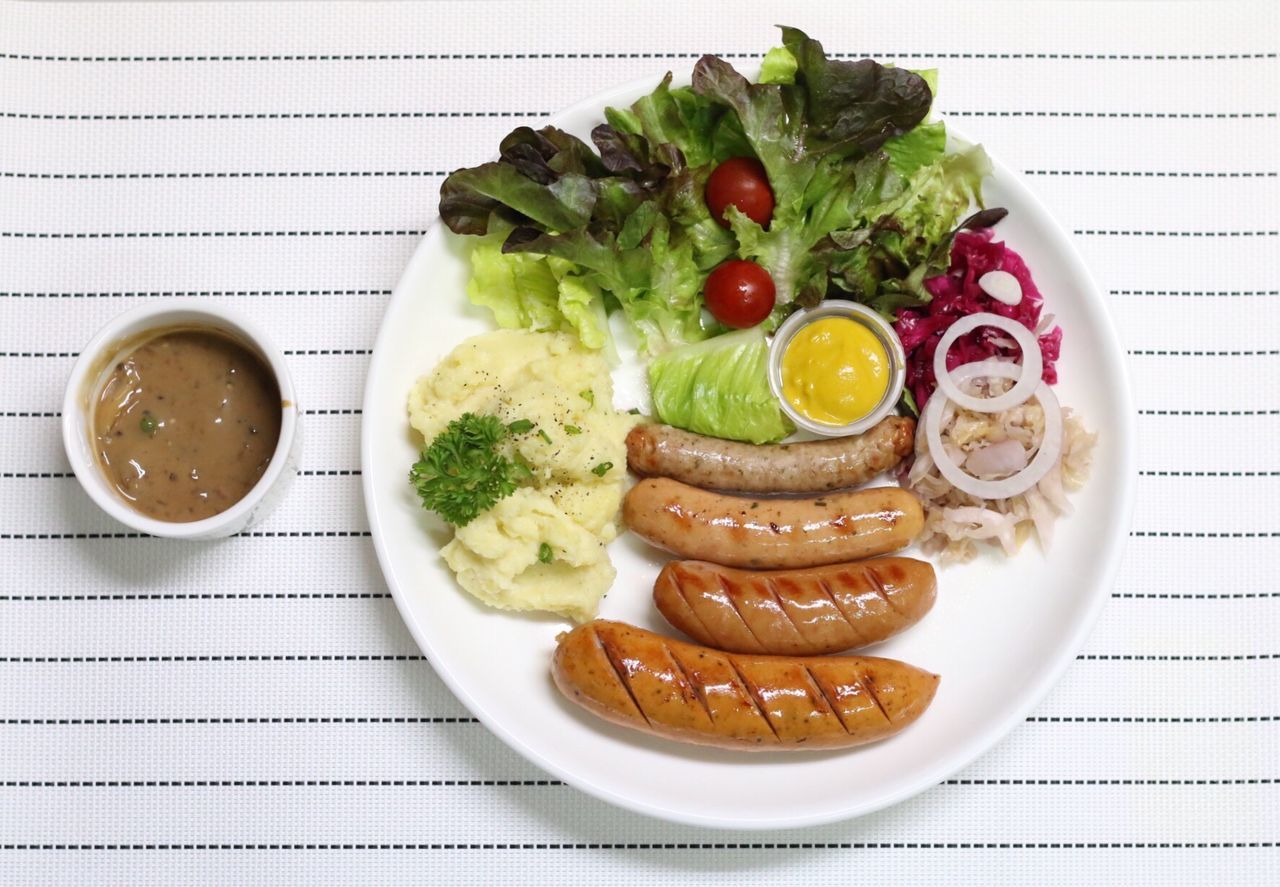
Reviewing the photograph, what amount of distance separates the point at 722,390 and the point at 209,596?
67.7 inches

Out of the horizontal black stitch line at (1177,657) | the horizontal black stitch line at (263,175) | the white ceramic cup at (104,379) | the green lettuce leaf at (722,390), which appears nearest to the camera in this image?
the white ceramic cup at (104,379)

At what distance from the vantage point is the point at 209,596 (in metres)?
3.06

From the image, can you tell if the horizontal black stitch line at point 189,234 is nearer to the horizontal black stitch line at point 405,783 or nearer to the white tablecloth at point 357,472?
the white tablecloth at point 357,472

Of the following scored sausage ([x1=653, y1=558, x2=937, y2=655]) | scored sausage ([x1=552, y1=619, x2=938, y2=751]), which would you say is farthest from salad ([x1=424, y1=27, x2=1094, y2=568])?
scored sausage ([x1=552, y1=619, x2=938, y2=751])

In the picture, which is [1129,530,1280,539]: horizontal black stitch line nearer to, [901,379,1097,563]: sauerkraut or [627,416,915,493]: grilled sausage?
[901,379,1097,563]: sauerkraut

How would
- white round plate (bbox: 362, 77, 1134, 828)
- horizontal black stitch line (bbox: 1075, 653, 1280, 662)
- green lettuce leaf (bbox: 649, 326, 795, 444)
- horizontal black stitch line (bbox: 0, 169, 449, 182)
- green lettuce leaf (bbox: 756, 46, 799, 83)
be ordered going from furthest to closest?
horizontal black stitch line (bbox: 0, 169, 449, 182), horizontal black stitch line (bbox: 1075, 653, 1280, 662), green lettuce leaf (bbox: 649, 326, 795, 444), green lettuce leaf (bbox: 756, 46, 799, 83), white round plate (bbox: 362, 77, 1134, 828)

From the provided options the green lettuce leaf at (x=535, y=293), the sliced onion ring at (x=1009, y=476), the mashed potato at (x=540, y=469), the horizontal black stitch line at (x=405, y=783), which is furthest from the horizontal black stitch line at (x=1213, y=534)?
the green lettuce leaf at (x=535, y=293)

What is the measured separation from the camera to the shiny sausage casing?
2.81m

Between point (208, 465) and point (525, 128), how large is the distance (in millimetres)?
1294

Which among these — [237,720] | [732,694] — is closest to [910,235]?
[732,694]

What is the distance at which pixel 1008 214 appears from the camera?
2.93 metres

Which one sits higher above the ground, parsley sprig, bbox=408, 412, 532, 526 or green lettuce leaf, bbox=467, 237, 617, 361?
green lettuce leaf, bbox=467, 237, 617, 361

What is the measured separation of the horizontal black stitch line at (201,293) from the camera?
10.3 feet

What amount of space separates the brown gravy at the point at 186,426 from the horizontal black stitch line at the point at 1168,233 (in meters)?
2.58
